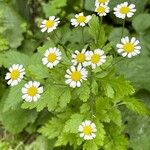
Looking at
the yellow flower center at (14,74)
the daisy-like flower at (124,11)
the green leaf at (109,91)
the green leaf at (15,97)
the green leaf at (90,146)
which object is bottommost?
the green leaf at (90,146)

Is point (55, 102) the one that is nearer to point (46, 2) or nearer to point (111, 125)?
point (111, 125)

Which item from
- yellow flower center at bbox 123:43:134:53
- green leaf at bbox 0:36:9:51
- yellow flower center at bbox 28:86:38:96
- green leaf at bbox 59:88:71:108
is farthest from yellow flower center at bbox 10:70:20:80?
green leaf at bbox 0:36:9:51

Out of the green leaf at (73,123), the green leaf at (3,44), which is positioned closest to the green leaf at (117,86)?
the green leaf at (73,123)

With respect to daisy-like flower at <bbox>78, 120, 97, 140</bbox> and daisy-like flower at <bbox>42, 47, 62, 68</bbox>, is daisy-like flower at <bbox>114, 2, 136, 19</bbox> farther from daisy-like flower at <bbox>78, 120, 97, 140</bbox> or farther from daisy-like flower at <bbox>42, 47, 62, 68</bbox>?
daisy-like flower at <bbox>78, 120, 97, 140</bbox>

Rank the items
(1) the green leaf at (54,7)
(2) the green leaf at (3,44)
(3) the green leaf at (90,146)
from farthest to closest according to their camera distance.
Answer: (1) the green leaf at (54,7) → (2) the green leaf at (3,44) → (3) the green leaf at (90,146)

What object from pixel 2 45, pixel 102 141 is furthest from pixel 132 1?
pixel 102 141

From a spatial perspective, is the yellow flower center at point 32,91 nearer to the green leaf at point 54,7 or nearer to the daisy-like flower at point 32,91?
the daisy-like flower at point 32,91

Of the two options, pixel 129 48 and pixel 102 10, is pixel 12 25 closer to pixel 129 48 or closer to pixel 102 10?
pixel 102 10
